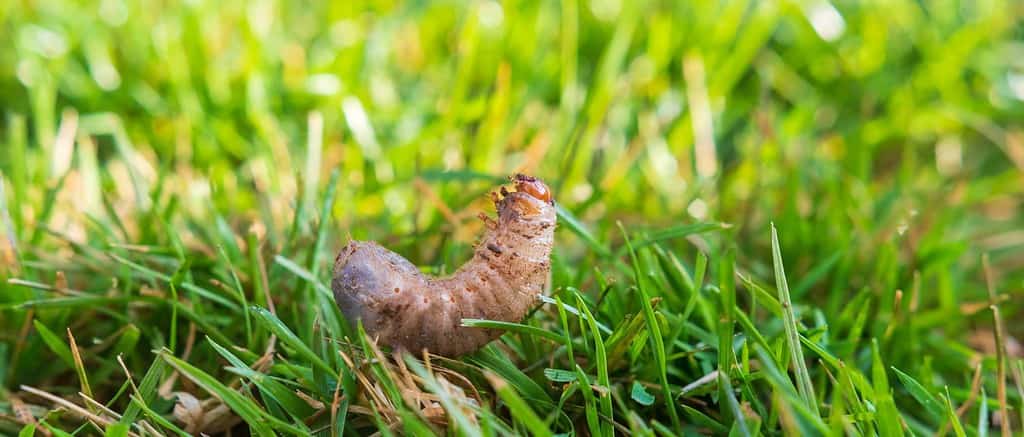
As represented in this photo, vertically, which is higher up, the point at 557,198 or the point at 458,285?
the point at 458,285

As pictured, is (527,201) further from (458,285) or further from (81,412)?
(81,412)

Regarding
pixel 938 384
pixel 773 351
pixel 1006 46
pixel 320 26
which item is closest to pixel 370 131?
pixel 320 26

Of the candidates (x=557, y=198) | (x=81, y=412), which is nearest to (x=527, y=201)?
(x=81, y=412)

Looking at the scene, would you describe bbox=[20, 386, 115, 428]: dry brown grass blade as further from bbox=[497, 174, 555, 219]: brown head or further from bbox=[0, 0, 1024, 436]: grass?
bbox=[497, 174, 555, 219]: brown head

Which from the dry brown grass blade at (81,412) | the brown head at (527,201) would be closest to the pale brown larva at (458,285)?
the brown head at (527,201)

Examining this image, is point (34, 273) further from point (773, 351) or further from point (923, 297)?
point (923, 297)

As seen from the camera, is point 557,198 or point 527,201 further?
point 557,198
